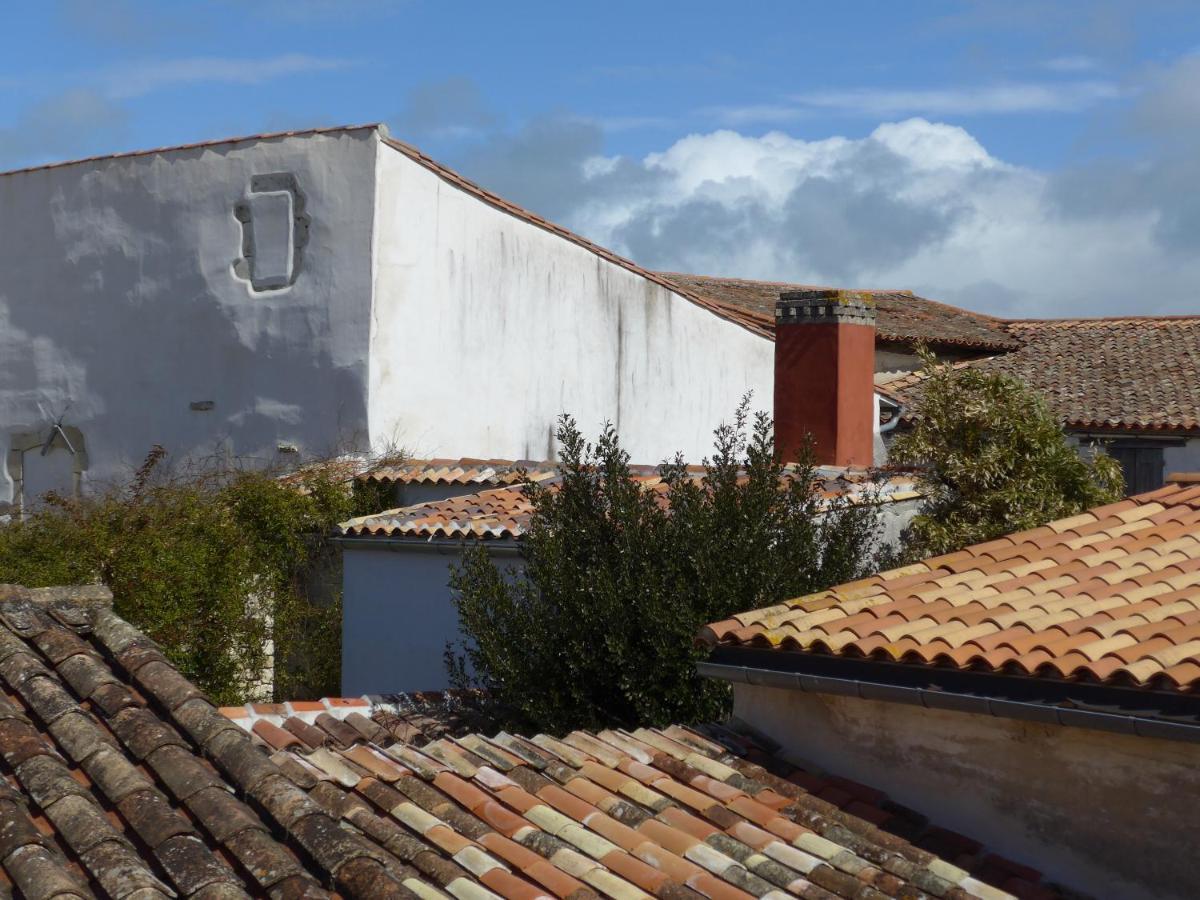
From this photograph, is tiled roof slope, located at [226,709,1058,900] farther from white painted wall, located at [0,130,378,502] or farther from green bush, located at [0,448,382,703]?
white painted wall, located at [0,130,378,502]

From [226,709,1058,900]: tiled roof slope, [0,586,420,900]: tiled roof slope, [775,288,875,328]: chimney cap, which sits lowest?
[226,709,1058,900]: tiled roof slope

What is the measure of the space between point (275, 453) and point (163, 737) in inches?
462

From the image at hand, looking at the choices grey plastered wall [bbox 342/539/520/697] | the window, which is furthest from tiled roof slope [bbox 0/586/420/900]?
the window

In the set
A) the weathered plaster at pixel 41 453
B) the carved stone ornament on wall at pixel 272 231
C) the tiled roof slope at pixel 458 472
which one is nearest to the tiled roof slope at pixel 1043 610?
the tiled roof slope at pixel 458 472

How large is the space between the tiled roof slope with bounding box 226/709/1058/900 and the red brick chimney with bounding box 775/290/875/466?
24.0ft

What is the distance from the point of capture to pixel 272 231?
16.5m

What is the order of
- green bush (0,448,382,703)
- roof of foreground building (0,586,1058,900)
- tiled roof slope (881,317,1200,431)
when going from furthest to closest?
tiled roof slope (881,317,1200,431) < green bush (0,448,382,703) < roof of foreground building (0,586,1058,900)

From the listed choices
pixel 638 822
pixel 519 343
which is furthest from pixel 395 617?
pixel 638 822

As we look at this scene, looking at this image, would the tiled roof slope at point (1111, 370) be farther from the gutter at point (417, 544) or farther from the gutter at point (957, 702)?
the gutter at point (957, 702)

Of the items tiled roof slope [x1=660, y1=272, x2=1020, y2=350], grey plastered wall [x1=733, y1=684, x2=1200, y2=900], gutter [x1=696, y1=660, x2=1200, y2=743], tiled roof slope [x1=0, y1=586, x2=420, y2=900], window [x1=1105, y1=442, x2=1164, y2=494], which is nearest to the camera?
tiled roof slope [x1=0, y1=586, x2=420, y2=900]

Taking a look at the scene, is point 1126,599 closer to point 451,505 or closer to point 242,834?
point 242,834

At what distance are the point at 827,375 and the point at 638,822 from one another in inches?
338

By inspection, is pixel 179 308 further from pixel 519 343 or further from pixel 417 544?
pixel 417 544

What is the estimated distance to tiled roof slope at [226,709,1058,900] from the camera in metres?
5.79
